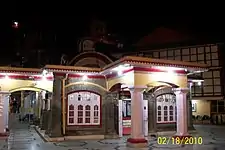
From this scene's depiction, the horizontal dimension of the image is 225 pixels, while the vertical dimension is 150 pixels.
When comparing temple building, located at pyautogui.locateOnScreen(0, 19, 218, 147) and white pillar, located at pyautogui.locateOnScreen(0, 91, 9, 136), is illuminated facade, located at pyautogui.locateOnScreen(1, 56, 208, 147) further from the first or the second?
white pillar, located at pyautogui.locateOnScreen(0, 91, 9, 136)

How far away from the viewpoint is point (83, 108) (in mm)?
14305

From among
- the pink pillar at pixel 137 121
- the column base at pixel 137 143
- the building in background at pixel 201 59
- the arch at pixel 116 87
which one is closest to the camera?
the column base at pixel 137 143

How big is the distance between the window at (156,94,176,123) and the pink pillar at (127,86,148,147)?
5.00m

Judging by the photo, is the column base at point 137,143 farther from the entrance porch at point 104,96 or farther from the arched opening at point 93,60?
the arched opening at point 93,60

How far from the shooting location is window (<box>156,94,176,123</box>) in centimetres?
1602

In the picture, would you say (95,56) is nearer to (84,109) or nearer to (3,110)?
(84,109)

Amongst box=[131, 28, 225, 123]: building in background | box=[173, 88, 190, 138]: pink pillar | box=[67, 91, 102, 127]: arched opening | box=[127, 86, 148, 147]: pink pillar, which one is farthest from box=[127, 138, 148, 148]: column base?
box=[131, 28, 225, 123]: building in background

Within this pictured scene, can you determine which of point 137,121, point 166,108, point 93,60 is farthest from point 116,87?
point 166,108

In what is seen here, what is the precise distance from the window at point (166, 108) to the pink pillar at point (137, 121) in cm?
500

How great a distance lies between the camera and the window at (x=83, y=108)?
14.0 meters

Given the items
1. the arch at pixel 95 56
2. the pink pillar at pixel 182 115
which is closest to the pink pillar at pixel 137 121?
the pink pillar at pixel 182 115

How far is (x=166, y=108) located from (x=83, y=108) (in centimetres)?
494

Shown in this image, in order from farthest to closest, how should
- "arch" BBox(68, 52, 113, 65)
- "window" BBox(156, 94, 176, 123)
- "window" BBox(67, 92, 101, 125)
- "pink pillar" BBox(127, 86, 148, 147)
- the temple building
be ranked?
1. "window" BBox(156, 94, 176, 123)
2. "arch" BBox(68, 52, 113, 65)
3. "window" BBox(67, 92, 101, 125)
4. the temple building
5. "pink pillar" BBox(127, 86, 148, 147)

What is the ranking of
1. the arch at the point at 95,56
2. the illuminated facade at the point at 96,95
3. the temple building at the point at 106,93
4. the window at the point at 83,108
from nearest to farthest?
the temple building at the point at 106,93 < the illuminated facade at the point at 96,95 < the window at the point at 83,108 < the arch at the point at 95,56
